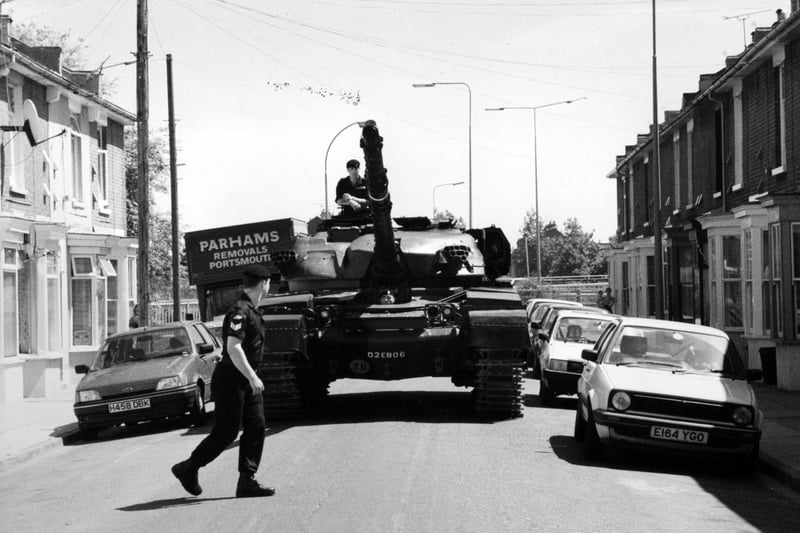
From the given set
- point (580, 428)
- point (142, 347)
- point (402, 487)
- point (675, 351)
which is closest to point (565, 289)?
point (142, 347)

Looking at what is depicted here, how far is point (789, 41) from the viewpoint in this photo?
24.0 metres

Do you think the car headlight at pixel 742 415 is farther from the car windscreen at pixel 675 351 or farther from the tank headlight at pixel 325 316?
the tank headlight at pixel 325 316

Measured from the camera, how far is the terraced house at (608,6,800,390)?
21750 mm

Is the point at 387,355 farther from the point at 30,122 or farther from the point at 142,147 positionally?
the point at 30,122

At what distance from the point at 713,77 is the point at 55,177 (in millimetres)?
17554

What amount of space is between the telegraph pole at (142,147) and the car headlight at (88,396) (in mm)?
6577

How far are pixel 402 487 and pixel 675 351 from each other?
432cm

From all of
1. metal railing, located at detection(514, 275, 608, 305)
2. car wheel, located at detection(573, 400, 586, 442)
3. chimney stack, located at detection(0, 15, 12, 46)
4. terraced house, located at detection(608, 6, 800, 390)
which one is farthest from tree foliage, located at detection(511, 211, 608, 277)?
car wheel, located at detection(573, 400, 586, 442)

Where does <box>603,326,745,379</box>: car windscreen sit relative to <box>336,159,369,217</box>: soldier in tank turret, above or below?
below

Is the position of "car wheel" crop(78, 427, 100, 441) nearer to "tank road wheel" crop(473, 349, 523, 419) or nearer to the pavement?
the pavement

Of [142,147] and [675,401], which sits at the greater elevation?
[142,147]

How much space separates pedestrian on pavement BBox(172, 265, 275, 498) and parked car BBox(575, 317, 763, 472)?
3774 mm

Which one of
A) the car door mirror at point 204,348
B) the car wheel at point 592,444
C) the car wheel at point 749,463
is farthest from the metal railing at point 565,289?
the car wheel at point 749,463

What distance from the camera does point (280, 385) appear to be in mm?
15227
